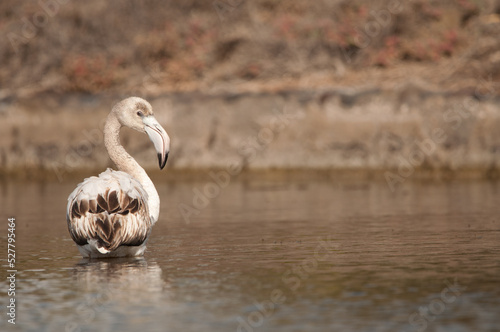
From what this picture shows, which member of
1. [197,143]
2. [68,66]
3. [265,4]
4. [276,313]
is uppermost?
[265,4]

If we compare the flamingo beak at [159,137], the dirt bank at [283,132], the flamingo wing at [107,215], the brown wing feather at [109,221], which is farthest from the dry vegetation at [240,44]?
the brown wing feather at [109,221]

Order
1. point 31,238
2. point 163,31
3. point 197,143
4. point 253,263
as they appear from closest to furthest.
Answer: point 253,263 → point 31,238 → point 197,143 → point 163,31

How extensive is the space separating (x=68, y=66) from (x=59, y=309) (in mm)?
15313

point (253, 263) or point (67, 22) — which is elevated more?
point (67, 22)

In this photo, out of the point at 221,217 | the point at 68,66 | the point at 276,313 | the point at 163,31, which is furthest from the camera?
the point at 163,31

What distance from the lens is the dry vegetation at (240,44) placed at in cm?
2028

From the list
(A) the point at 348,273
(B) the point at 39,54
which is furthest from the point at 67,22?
(A) the point at 348,273

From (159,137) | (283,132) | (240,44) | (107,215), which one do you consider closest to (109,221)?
(107,215)

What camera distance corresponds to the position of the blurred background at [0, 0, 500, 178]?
57.6ft

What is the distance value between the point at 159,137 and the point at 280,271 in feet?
7.49

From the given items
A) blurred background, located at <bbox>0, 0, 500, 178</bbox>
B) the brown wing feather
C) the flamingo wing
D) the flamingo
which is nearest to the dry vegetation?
blurred background, located at <bbox>0, 0, 500, 178</bbox>

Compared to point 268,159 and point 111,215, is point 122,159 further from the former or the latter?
point 268,159

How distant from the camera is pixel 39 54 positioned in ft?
73.5

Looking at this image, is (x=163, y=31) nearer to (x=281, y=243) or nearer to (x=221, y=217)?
(x=221, y=217)
